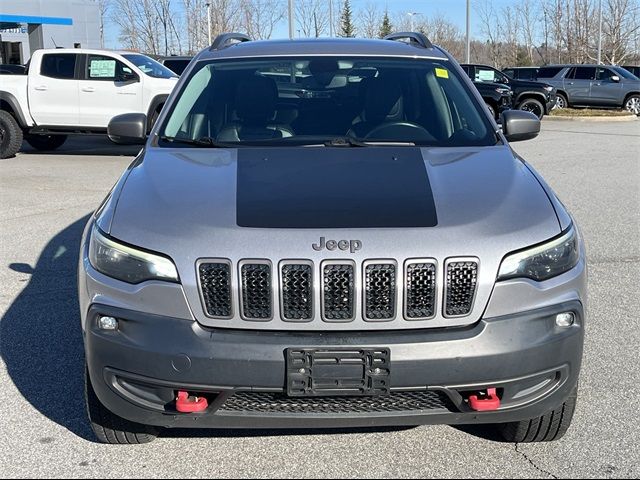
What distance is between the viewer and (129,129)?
469 centimetres

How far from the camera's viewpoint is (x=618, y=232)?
7625mm

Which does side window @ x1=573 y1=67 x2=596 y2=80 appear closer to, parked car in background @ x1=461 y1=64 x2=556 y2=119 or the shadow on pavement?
parked car in background @ x1=461 y1=64 x2=556 y2=119

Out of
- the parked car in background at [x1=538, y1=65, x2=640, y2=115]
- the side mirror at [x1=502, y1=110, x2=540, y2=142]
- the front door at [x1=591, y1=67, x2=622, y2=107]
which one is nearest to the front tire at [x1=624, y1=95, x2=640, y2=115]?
the parked car in background at [x1=538, y1=65, x2=640, y2=115]

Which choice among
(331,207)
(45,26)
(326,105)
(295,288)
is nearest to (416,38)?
(326,105)

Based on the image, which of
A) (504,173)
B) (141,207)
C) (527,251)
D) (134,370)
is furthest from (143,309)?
(504,173)

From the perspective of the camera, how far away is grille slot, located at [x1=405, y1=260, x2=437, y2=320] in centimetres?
279

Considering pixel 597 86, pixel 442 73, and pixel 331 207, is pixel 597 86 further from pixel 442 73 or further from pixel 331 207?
pixel 331 207

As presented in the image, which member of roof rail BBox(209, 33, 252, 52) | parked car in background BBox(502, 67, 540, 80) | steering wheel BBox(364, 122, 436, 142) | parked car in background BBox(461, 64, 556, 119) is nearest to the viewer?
steering wheel BBox(364, 122, 436, 142)

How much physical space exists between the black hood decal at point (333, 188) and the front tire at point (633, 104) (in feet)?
79.0

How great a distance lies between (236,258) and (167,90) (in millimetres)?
11680

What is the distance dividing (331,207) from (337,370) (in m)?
0.66

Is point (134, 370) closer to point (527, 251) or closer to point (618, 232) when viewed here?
point (527, 251)

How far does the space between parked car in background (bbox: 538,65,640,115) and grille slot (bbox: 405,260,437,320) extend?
80.8 feet

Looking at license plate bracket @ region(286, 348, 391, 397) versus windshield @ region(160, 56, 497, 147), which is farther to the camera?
windshield @ region(160, 56, 497, 147)
